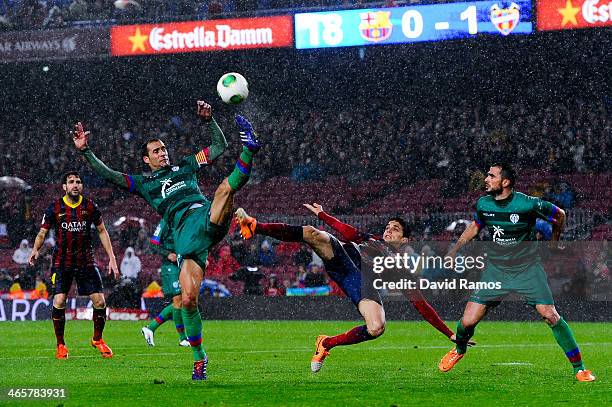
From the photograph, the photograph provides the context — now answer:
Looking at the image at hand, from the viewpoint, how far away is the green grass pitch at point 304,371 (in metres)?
8.58

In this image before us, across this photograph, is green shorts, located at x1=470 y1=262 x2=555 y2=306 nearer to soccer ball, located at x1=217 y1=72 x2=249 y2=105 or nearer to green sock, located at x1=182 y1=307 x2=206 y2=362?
green sock, located at x1=182 y1=307 x2=206 y2=362

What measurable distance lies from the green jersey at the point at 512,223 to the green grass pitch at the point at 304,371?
3.82 feet

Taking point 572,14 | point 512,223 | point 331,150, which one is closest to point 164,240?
point 512,223

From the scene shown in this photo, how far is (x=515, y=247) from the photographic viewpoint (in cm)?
1043

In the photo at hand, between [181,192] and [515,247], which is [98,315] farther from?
[515,247]

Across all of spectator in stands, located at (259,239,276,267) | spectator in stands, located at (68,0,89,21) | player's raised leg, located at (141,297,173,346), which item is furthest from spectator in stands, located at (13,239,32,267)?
player's raised leg, located at (141,297,173,346)

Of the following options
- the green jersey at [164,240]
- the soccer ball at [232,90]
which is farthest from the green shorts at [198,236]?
the green jersey at [164,240]

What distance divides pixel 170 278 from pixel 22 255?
44.2 ft

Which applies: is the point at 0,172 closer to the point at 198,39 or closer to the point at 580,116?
the point at 198,39

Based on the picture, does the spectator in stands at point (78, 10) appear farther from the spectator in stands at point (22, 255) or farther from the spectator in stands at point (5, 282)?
the spectator in stands at point (5, 282)

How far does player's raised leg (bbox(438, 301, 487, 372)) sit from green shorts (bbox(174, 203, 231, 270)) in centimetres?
251

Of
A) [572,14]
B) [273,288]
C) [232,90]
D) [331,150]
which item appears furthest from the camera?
[331,150]

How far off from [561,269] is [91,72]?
18692mm

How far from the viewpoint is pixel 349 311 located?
22.3 m
